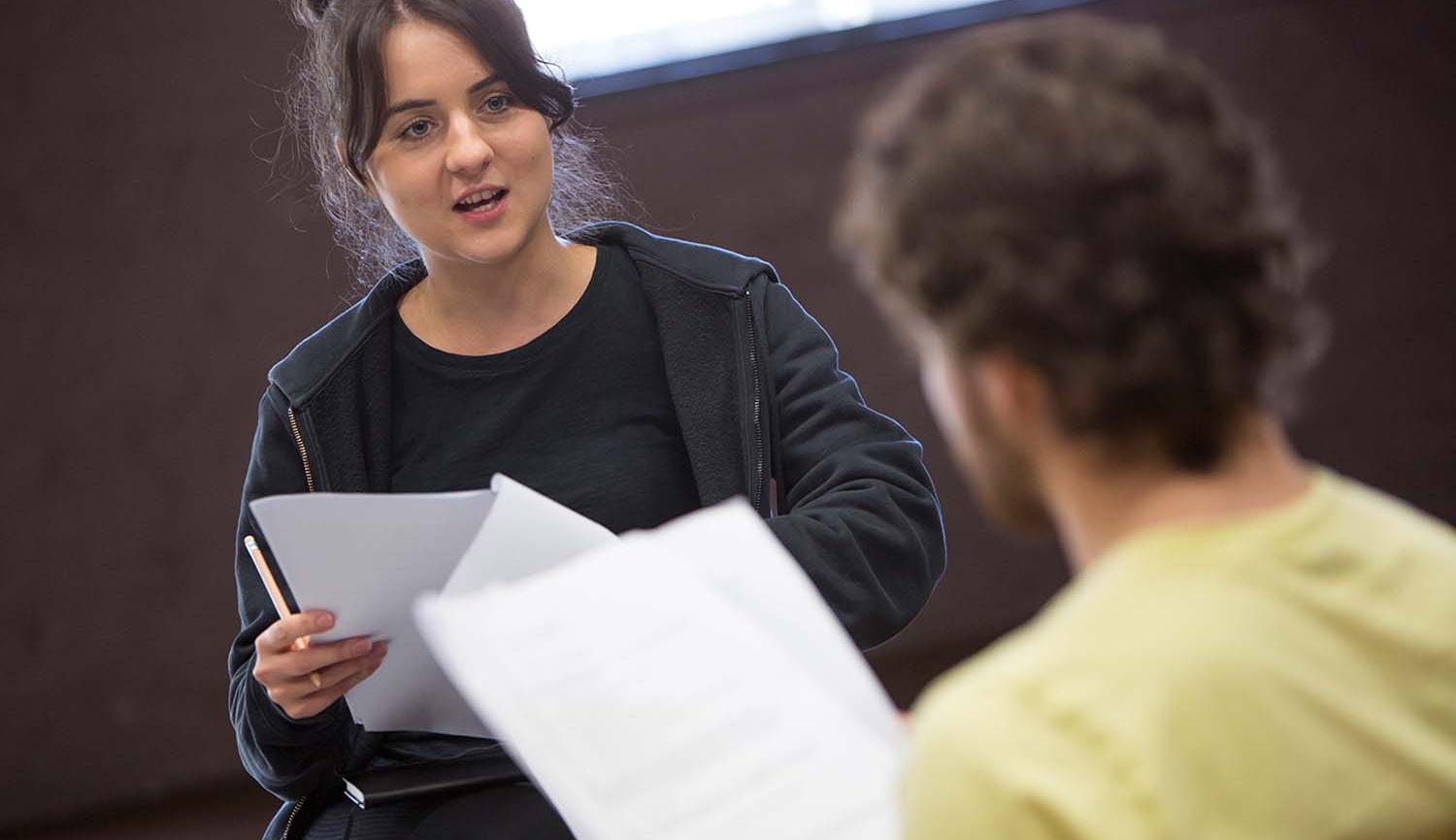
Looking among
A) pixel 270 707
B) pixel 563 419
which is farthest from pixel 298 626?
pixel 563 419

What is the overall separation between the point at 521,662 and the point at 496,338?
2.63 ft

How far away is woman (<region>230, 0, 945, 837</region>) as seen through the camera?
4.60 feet

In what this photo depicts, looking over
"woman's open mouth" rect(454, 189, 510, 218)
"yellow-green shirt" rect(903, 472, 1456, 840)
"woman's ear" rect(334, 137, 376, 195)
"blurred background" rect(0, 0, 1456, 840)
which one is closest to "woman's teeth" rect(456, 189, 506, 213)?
"woman's open mouth" rect(454, 189, 510, 218)

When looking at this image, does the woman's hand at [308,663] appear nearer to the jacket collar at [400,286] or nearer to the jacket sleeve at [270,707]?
the jacket sleeve at [270,707]

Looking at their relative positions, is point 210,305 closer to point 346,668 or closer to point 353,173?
point 353,173

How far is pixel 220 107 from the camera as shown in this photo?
3.35 metres

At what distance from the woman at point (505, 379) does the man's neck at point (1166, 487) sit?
0.64 metres

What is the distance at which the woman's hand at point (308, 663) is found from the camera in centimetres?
Answer: 118

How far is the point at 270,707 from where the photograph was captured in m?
1.35

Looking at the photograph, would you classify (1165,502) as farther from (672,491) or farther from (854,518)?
(672,491)

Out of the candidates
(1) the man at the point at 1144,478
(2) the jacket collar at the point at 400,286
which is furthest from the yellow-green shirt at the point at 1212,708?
(2) the jacket collar at the point at 400,286

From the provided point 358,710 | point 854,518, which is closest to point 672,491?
point 854,518

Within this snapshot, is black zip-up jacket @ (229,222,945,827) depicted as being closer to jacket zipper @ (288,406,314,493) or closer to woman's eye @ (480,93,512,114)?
jacket zipper @ (288,406,314,493)

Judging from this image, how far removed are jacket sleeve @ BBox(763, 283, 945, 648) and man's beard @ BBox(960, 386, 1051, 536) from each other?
0.57 m
